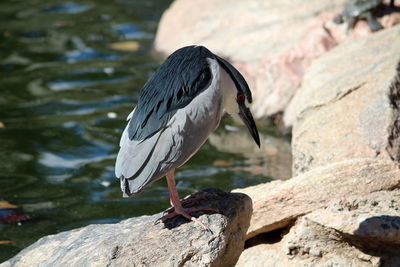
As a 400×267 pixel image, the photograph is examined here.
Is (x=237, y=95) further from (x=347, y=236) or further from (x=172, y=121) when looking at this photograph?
(x=347, y=236)

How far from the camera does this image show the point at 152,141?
4188 mm

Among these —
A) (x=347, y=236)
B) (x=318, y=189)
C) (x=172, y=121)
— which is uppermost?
(x=172, y=121)

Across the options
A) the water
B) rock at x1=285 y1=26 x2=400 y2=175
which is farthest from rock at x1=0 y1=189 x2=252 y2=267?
rock at x1=285 y1=26 x2=400 y2=175

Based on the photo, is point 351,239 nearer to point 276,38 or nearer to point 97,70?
point 276,38

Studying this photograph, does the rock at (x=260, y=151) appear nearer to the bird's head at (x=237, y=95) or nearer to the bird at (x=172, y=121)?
the bird's head at (x=237, y=95)

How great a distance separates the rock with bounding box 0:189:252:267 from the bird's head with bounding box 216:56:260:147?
20.7 inches

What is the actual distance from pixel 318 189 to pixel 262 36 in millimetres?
4531

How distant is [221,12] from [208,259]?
632 cm

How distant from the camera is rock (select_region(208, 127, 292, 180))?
705 cm

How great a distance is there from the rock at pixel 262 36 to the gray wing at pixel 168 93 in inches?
149

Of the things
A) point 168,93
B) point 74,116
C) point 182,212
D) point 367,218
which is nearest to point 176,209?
point 182,212

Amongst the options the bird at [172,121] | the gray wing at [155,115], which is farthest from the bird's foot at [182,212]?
the gray wing at [155,115]

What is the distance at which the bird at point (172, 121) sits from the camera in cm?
413

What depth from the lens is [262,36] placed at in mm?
8984
